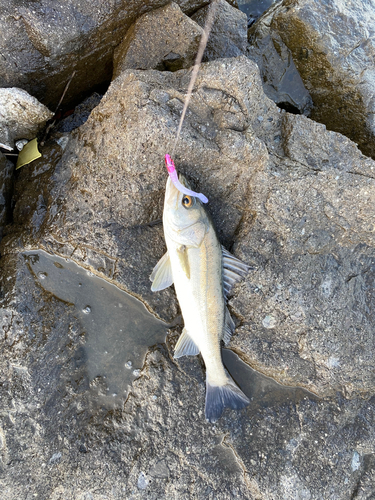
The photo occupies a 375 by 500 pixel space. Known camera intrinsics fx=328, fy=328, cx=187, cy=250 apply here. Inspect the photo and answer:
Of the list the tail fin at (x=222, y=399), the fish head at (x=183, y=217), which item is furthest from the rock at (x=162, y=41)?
the tail fin at (x=222, y=399)

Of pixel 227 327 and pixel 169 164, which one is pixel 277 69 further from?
pixel 227 327

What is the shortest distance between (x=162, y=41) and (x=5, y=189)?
2.59 meters

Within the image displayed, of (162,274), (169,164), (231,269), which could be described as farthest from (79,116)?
(231,269)

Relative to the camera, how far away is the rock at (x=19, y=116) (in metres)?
3.67

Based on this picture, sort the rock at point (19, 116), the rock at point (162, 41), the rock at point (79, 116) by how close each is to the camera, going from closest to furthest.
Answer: the rock at point (19, 116) < the rock at point (162, 41) < the rock at point (79, 116)

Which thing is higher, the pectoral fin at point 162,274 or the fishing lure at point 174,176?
the fishing lure at point 174,176

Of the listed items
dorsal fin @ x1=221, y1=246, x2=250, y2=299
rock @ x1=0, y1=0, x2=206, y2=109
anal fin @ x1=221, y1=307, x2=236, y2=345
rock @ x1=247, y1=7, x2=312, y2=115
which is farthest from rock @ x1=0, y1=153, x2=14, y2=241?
rock @ x1=247, y1=7, x2=312, y2=115

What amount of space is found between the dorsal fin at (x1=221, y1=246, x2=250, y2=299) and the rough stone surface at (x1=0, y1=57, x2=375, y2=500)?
0.36 feet

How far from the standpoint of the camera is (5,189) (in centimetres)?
396

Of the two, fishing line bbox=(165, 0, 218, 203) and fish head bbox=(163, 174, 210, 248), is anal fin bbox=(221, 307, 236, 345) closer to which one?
fish head bbox=(163, 174, 210, 248)

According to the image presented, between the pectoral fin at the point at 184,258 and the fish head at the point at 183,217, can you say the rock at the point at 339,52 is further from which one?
the pectoral fin at the point at 184,258

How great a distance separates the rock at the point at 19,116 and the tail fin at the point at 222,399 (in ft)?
11.9

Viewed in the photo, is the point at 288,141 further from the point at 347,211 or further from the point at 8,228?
the point at 8,228

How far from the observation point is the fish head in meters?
3.22
